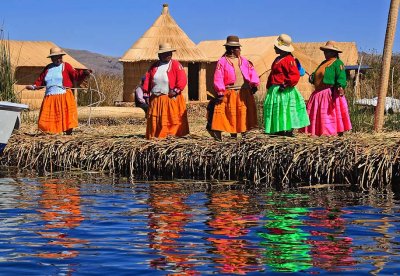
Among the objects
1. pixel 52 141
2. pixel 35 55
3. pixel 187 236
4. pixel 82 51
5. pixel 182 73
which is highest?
pixel 82 51

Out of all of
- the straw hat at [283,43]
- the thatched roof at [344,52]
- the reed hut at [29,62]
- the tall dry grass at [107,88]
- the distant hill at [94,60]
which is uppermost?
the distant hill at [94,60]

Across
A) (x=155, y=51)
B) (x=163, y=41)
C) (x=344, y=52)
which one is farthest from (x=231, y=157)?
(x=344, y=52)

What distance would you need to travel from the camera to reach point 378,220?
314 inches

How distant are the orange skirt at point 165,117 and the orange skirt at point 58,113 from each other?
1.59 meters

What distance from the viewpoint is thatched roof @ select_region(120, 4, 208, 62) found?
23891 mm

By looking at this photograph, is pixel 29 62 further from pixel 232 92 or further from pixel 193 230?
pixel 193 230

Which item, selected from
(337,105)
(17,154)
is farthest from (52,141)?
(337,105)

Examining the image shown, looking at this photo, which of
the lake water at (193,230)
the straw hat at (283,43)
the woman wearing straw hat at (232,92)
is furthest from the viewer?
the woman wearing straw hat at (232,92)

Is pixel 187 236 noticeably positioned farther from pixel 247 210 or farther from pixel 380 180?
pixel 380 180

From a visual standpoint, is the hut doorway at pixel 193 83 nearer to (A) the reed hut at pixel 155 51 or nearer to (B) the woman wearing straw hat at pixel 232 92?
(A) the reed hut at pixel 155 51

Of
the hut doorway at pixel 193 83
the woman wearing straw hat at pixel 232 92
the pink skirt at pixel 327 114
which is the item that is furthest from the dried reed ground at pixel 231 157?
the hut doorway at pixel 193 83

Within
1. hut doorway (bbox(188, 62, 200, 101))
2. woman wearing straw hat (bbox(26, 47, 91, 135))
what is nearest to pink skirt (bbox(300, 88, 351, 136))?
woman wearing straw hat (bbox(26, 47, 91, 135))

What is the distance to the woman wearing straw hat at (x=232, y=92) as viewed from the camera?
1184 cm

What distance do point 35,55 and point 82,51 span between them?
88631 millimetres
